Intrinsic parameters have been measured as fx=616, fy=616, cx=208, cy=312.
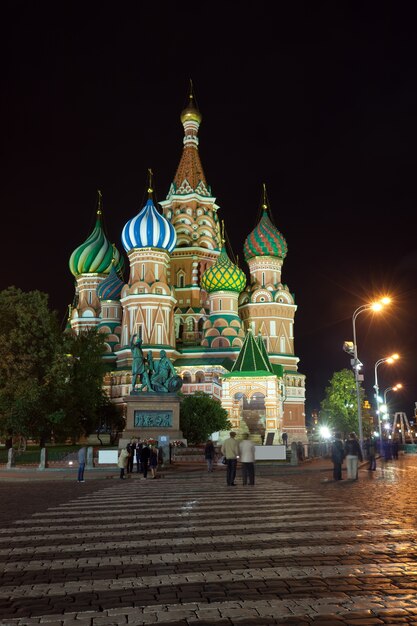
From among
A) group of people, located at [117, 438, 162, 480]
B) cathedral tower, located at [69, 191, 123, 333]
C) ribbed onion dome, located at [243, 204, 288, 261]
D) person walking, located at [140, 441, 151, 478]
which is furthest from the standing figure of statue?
ribbed onion dome, located at [243, 204, 288, 261]

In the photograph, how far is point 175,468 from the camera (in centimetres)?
2825

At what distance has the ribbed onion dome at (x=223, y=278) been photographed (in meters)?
65.6

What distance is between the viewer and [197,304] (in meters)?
70.4

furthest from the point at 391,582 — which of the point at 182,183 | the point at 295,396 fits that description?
the point at 182,183

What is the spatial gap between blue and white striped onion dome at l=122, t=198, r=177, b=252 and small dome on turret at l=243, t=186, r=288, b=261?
513 inches

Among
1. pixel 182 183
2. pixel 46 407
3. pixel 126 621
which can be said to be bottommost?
pixel 126 621

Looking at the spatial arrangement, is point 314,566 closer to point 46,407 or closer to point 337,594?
point 337,594

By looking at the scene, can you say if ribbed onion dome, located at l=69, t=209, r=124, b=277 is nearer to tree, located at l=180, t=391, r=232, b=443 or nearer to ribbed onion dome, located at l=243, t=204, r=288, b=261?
ribbed onion dome, located at l=243, t=204, r=288, b=261

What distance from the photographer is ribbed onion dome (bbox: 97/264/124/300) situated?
6894cm

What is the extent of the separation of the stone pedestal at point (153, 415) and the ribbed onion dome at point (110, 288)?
1425 inches

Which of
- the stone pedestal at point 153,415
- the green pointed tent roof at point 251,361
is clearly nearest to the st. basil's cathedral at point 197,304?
the green pointed tent roof at point 251,361

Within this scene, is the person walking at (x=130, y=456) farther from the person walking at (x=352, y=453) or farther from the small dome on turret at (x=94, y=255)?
the small dome on turret at (x=94, y=255)

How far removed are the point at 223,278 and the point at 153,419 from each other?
33.5m

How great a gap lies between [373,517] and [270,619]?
649cm
